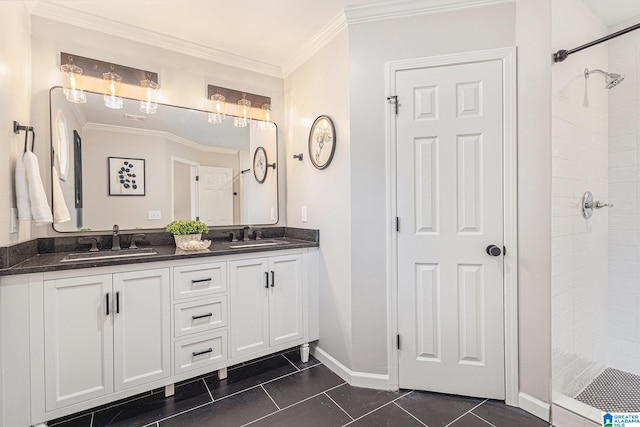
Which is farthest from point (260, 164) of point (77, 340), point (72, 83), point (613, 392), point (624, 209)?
point (613, 392)

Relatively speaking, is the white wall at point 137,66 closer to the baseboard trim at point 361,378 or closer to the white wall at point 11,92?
the white wall at point 11,92

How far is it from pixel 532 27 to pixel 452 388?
7.16 feet

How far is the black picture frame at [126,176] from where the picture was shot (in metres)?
2.12

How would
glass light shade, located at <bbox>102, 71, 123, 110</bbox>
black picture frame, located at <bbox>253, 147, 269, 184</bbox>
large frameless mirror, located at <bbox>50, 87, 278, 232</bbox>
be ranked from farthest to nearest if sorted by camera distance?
black picture frame, located at <bbox>253, 147, 269, 184</bbox> → glass light shade, located at <bbox>102, 71, 123, 110</bbox> → large frameless mirror, located at <bbox>50, 87, 278, 232</bbox>

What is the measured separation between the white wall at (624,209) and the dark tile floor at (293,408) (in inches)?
43.4

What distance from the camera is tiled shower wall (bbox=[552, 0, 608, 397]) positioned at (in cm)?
167

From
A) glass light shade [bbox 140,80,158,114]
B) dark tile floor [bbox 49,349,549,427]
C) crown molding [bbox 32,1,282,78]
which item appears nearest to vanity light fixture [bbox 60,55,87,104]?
crown molding [bbox 32,1,282,78]

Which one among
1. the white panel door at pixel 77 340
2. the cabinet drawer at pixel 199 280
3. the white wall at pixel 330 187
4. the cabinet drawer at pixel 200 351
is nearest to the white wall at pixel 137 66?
the white wall at pixel 330 187

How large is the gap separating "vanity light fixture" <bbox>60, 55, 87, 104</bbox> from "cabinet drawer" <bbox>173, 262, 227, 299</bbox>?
1360 millimetres

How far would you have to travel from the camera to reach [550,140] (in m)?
1.62

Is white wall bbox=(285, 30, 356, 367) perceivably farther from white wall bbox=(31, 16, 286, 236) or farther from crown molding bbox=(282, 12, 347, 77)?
white wall bbox=(31, 16, 286, 236)

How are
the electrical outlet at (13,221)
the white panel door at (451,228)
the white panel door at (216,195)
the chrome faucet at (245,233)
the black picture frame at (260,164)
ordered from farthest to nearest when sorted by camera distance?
the black picture frame at (260,164) < the chrome faucet at (245,233) < the white panel door at (216,195) < the white panel door at (451,228) < the electrical outlet at (13,221)

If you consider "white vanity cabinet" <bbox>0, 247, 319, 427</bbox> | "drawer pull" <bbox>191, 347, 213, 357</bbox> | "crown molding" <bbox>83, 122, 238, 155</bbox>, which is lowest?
"drawer pull" <bbox>191, 347, 213, 357</bbox>

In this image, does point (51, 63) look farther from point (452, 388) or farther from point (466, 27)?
point (452, 388)
